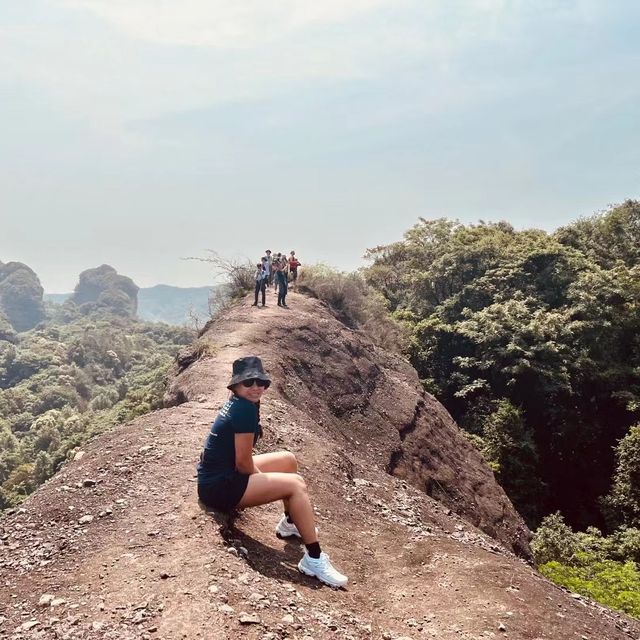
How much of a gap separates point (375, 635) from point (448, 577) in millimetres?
1359

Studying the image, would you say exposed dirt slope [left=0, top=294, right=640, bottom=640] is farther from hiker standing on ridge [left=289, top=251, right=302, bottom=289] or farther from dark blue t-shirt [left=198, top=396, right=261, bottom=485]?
hiker standing on ridge [left=289, top=251, right=302, bottom=289]

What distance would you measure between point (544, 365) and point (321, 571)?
62.0 feet

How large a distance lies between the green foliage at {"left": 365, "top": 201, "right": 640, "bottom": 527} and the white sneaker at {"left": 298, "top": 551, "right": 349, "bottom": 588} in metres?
15.3

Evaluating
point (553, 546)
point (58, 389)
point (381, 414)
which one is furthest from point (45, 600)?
point (58, 389)

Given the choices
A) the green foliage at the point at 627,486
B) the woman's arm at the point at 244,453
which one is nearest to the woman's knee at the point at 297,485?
the woman's arm at the point at 244,453

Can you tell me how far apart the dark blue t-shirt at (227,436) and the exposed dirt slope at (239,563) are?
518 millimetres

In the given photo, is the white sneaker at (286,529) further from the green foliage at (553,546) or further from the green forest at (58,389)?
the green forest at (58,389)

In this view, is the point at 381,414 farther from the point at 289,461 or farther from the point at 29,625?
the point at 29,625

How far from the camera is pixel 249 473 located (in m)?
4.67

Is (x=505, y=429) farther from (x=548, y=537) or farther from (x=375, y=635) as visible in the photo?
(x=375, y=635)

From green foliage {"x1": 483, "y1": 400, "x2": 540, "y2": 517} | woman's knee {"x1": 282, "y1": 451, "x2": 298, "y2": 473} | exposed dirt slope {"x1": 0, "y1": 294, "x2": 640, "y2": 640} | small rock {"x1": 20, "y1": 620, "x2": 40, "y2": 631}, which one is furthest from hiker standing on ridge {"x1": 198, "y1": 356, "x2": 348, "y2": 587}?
green foliage {"x1": 483, "y1": 400, "x2": 540, "y2": 517}

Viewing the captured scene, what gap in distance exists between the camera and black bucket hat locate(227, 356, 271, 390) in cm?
454

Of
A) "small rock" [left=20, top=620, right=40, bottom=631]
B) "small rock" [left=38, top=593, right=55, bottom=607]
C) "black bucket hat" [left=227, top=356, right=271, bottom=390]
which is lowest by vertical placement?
"small rock" [left=20, top=620, right=40, bottom=631]

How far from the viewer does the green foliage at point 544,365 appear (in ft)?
67.0
